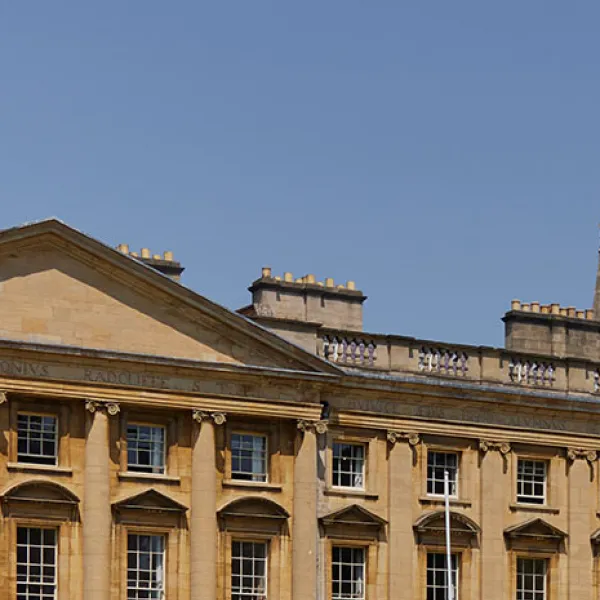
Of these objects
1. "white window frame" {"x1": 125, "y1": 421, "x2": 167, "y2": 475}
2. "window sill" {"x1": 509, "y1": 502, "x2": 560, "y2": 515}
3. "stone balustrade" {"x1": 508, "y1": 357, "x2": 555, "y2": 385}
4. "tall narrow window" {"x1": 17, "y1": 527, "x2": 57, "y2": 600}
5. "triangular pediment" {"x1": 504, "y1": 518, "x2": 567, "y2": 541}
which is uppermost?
"stone balustrade" {"x1": 508, "y1": 357, "x2": 555, "y2": 385}

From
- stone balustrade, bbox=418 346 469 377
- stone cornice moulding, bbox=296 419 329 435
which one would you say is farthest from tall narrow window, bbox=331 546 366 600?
stone balustrade, bbox=418 346 469 377

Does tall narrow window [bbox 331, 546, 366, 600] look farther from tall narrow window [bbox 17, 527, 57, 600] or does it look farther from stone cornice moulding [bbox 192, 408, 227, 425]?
tall narrow window [bbox 17, 527, 57, 600]

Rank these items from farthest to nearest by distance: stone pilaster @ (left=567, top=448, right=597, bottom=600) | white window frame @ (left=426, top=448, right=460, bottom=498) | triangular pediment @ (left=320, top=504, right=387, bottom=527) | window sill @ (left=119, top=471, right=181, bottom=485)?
stone pilaster @ (left=567, top=448, right=597, bottom=600)
white window frame @ (left=426, top=448, right=460, bottom=498)
triangular pediment @ (left=320, top=504, right=387, bottom=527)
window sill @ (left=119, top=471, right=181, bottom=485)

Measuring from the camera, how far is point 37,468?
50000 millimetres

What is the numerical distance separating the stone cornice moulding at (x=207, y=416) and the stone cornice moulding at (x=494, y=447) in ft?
24.7

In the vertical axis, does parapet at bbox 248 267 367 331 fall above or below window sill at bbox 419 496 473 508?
above

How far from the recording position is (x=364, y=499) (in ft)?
178

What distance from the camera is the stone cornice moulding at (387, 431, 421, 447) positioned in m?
54.9

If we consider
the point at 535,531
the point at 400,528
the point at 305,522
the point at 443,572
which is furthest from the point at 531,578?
the point at 305,522

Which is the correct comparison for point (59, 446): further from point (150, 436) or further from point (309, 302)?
point (309, 302)

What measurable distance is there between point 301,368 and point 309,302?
3.69 m

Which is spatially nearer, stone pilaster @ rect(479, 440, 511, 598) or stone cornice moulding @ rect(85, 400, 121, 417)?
stone cornice moulding @ rect(85, 400, 121, 417)

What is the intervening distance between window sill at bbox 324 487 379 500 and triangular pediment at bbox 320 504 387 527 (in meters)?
0.32

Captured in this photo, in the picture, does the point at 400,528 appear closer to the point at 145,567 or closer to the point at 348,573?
the point at 348,573
